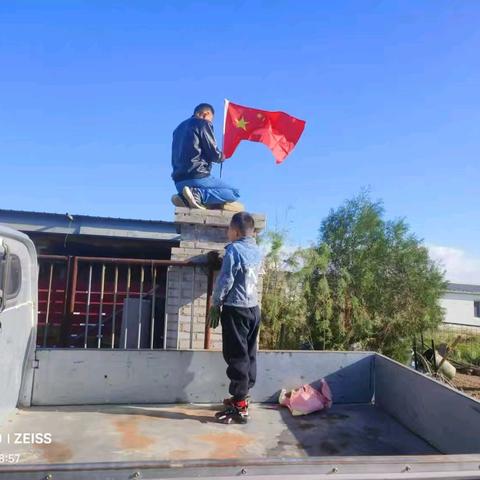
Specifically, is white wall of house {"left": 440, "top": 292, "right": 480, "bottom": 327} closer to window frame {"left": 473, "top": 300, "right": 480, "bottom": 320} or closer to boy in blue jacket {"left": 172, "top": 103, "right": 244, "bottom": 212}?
window frame {"left": 473, "top": 300, "right": 480, "bottom": 320}

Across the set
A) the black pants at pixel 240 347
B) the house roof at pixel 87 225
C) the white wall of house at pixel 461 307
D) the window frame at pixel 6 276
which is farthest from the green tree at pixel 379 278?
the white wall of house at pixel 461 307

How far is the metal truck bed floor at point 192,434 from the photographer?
2248 millimetres

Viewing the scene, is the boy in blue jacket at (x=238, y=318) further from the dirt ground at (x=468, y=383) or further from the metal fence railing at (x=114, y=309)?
the dirt ground at (x=468, y=383)

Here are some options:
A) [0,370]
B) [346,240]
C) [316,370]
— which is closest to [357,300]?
[346,240]

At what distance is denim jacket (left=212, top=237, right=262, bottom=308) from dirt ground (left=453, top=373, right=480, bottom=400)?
26.8 feet

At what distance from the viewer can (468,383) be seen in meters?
10.3

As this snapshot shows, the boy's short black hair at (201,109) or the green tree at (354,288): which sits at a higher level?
the boy's short black hair at (201,109)

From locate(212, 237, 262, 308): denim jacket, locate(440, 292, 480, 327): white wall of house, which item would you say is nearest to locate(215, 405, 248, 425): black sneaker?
locate(212, 237, 262, 308): denim jacket

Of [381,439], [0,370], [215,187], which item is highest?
[215,187]

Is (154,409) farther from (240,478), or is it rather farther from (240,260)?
(240,478)

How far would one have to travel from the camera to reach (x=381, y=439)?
2.61 metres

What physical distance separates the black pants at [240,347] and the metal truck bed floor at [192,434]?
26 centimetres

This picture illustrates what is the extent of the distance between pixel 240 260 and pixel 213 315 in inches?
17.9

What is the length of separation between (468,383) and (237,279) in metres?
9.78
